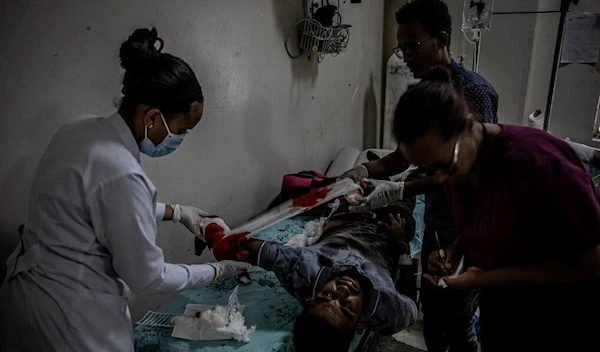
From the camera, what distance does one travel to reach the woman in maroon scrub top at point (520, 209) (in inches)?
36.8

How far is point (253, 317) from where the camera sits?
1.66 m

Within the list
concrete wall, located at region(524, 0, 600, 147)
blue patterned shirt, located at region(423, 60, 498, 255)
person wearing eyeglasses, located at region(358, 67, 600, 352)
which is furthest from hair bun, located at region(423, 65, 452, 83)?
concrete wall, located at region(524, 0, 600, 147)

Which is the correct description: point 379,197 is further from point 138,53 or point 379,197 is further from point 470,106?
point 138,53

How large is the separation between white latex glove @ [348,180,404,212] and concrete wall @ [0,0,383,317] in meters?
0.76

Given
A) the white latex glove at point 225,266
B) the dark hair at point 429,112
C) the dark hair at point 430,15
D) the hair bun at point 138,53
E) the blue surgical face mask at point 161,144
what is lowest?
the white latex glove at point 225,266

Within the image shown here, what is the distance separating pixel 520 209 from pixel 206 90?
1598 mm

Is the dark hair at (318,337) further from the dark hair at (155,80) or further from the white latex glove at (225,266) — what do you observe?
the dark hair at (155,80)

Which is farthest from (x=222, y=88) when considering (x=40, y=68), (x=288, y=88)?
(x=40, y=68)

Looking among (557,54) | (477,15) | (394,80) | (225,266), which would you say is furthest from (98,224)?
(557,54)

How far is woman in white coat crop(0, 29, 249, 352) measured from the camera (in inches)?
41.6

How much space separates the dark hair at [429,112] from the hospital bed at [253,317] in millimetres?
961

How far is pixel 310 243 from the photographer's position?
7.26ft

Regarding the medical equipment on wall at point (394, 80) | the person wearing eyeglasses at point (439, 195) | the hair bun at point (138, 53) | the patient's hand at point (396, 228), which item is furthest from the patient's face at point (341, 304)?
the medical equipment on wall at point (394, 80)

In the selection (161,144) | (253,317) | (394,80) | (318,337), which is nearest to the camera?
(161,144)
